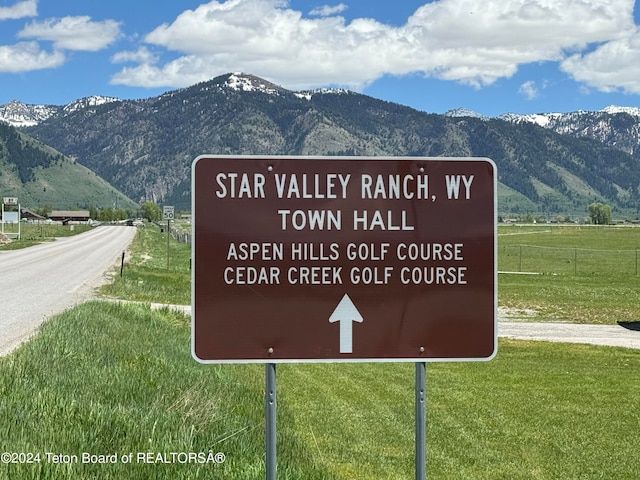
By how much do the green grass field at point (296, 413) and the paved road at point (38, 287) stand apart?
166cm

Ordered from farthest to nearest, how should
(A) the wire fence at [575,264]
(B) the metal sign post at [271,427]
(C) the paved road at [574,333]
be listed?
1. (A) the wire fence at [575,264]
2. (C) the paved road at [574,333]
3. (B) the metal sign post at [271,427]

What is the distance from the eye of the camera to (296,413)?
970cm

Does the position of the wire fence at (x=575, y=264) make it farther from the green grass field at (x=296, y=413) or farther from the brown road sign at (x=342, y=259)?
the brown road sign at (x=342, y=259)

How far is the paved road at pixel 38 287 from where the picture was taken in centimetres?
1528

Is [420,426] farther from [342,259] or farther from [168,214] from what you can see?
[168,214]

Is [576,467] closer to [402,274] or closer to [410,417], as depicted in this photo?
[410,417]

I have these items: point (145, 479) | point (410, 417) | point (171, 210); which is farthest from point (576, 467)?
point (171, 210)

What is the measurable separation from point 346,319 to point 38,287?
2346 cm

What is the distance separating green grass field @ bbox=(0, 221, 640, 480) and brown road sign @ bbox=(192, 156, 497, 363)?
168 centimetres

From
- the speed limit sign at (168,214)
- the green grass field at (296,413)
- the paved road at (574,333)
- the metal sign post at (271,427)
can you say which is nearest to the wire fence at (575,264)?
the speed limit sign at (168,214)

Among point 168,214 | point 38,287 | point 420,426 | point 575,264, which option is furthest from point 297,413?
point 575,264

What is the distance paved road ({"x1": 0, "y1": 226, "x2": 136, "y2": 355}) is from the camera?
50.1 ft

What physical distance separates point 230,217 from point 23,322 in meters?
13.6

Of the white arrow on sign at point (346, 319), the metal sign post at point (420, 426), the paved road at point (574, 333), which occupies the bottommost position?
the paved road at point (574, 333)
